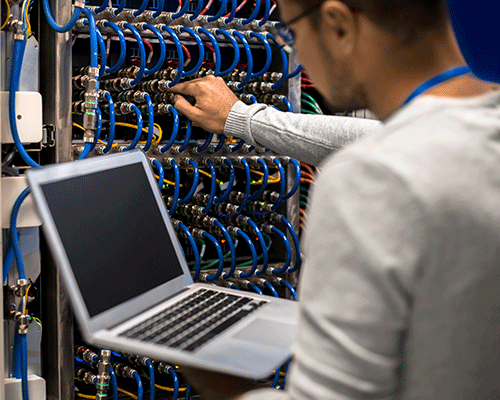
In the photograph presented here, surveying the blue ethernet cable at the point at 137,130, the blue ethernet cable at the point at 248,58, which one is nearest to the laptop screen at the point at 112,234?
the blue ethernet cable at the point at 137,130

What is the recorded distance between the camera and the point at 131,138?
2207 millimetres

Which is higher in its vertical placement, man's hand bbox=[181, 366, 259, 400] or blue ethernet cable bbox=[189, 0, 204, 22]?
blue ethernet cable bbox=[189, 0, 204, 22]

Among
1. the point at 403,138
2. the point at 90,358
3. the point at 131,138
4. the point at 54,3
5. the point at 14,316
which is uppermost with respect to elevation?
the point at 54,3

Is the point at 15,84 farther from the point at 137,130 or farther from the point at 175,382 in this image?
the point at 175,382

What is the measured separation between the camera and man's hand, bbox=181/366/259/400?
103 centimetres

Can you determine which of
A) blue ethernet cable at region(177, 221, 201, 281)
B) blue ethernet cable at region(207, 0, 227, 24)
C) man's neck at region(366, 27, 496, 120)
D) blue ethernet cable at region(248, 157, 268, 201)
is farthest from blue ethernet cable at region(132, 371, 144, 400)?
man's neck at region(366, 27, 496, 120)

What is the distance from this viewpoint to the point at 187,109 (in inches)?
80.0

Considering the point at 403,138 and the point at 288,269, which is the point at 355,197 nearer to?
the point at 403,138

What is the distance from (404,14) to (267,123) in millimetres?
1188

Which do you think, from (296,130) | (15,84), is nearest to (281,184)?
(296,130)

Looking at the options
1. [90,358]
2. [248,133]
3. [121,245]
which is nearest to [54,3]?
[248,133]

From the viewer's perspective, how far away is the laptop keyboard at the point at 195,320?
1150mm

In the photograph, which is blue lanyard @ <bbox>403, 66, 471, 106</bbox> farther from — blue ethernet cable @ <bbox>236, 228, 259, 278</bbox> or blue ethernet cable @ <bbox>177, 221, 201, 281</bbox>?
blue ethernet cable @ <bbox>236, 228, 259, 278</bbox>

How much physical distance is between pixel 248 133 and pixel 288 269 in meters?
0.63
